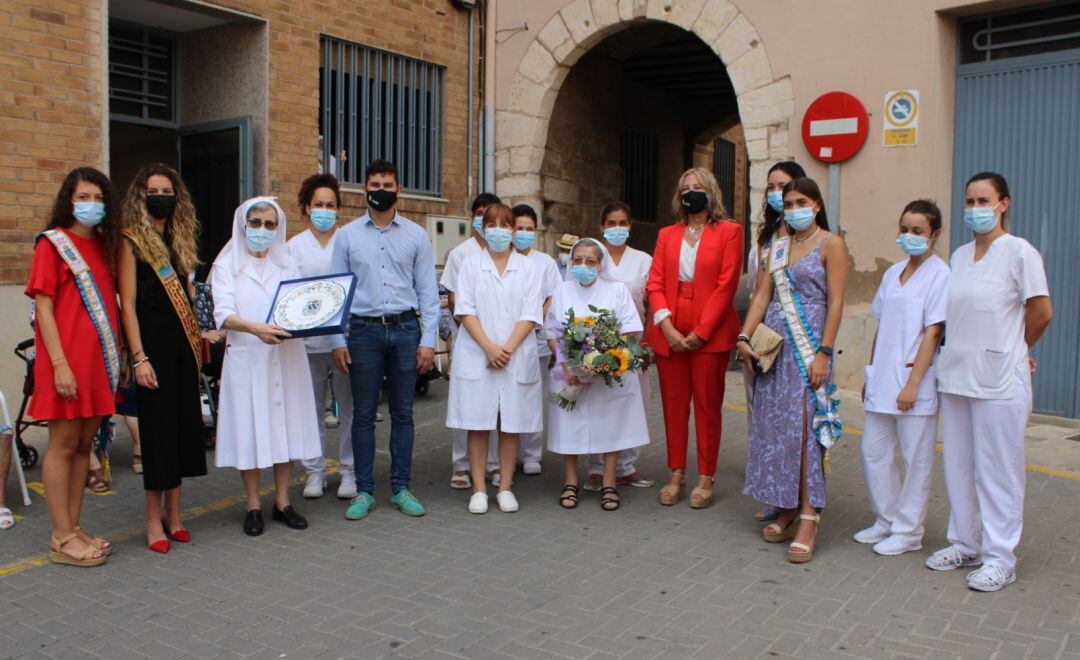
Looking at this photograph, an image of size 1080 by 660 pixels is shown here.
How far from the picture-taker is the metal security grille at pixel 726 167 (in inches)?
752

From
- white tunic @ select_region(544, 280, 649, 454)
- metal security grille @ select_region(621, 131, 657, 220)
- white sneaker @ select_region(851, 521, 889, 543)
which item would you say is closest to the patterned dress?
white sneaker @ select_region(851, 521, 889, 543)

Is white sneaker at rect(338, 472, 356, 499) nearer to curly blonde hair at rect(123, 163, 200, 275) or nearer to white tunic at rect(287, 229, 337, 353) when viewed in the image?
Result: white tunic at rect(287, 229, 337, 353)

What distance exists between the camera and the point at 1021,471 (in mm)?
4453

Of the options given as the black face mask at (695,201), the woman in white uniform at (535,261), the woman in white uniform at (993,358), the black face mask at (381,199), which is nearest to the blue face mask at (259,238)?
the black face mask at (381,199)

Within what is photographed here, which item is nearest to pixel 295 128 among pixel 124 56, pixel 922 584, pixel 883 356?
pixel 124 56

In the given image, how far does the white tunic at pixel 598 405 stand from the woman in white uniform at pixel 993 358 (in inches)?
73.7

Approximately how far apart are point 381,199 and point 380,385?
1124 mm

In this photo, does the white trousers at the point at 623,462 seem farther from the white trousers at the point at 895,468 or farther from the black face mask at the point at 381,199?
the black face mask at the point at 381,199

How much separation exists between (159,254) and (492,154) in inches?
297

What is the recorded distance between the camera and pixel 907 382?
15.6ft

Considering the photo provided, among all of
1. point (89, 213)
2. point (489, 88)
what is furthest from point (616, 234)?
point (489, 88)

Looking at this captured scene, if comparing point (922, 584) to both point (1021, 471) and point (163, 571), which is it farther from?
point (163, 571)

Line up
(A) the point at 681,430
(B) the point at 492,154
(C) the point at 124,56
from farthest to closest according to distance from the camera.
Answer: (B) the point at 492,154
(C) the point at 124,56
(A) the point at 681,430

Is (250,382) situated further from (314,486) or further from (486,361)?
(486,361)
